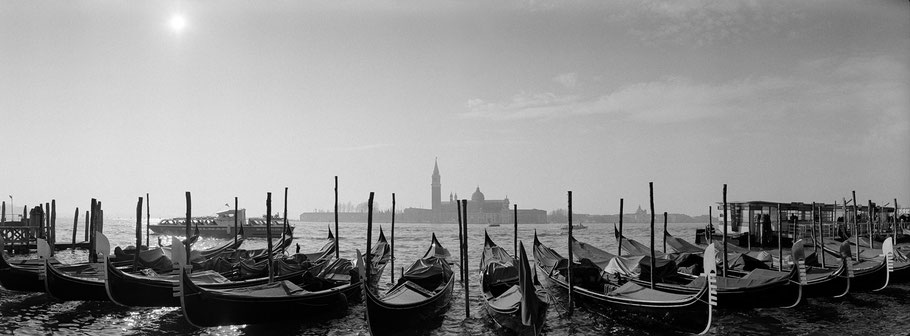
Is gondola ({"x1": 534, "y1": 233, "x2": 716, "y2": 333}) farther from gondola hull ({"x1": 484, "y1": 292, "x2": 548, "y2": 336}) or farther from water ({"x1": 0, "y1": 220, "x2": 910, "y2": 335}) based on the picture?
gondola hull ({"x1": 484, "y1": 292, "x2": 548, "y2": 336})

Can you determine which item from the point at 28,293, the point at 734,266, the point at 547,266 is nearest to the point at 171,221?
the point at 28,293

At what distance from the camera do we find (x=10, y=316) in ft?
37.5

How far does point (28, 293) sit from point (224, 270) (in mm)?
4483

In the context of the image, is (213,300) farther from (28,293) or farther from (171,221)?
(171,221)

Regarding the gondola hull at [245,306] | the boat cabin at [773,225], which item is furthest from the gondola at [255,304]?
the boat cabin at [773,225]

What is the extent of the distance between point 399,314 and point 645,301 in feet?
14.1

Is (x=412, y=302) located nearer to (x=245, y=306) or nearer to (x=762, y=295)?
(x=245, y=306)

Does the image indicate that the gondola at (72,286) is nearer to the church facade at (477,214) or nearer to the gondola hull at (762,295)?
the gondola hull at (762,295)

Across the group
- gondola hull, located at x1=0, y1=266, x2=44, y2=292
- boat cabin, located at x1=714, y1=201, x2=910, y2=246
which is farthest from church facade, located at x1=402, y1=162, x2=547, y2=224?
gondola hull, located at x1=0, y1=266, x2=44, y2=292

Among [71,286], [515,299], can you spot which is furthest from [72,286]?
[515,299]

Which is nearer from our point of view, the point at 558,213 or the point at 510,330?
the point at 510,330

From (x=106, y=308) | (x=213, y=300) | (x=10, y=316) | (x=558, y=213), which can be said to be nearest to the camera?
(x=213, y=300)

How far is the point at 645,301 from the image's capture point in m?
10.2

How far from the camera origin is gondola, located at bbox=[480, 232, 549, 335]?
8.77 meters
